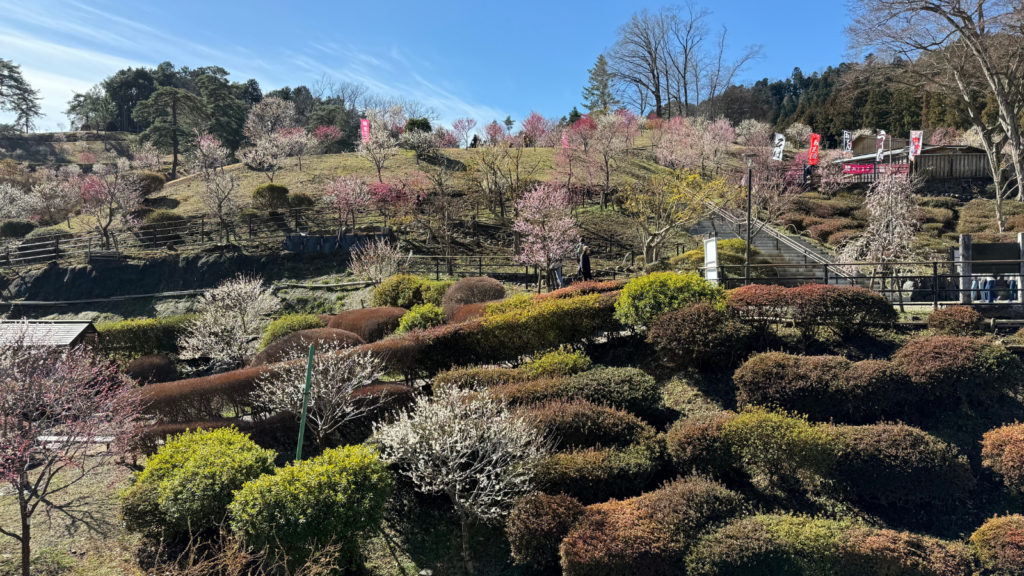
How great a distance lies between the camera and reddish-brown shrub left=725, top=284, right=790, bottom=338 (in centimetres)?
1120

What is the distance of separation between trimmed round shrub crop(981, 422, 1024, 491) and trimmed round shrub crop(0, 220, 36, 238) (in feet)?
167

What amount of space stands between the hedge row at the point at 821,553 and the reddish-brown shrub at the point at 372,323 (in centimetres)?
1105

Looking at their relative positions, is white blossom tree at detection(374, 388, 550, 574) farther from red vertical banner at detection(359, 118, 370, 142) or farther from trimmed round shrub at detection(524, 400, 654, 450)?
red vertical banner at detection(359, 118, 370, 142)

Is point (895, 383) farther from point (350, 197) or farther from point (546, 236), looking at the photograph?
point (350, 197)

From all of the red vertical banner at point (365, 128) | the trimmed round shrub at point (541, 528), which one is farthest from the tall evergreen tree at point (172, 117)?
the trimmed round shrub at point (541, 528)

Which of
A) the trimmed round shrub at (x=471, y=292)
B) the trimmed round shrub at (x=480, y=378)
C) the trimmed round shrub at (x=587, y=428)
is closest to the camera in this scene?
the trimmed round shrub at (x=587, y=428)

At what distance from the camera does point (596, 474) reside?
300 inches

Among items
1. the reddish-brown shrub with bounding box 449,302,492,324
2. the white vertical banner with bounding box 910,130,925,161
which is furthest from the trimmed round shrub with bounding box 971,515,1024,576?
the white vertical banner with bounding box 910,130,925,161

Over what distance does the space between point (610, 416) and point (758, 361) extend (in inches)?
117

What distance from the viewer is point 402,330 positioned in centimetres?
1481

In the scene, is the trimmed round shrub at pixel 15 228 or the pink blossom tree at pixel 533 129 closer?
the trimmed round shrub at pixel 15 228

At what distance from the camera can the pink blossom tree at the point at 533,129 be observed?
196ft

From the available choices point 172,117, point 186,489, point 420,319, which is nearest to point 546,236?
point 420,319

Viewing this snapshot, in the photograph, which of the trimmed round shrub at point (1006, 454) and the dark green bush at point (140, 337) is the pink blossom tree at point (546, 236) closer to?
the dark green bush at point (140, 337)
